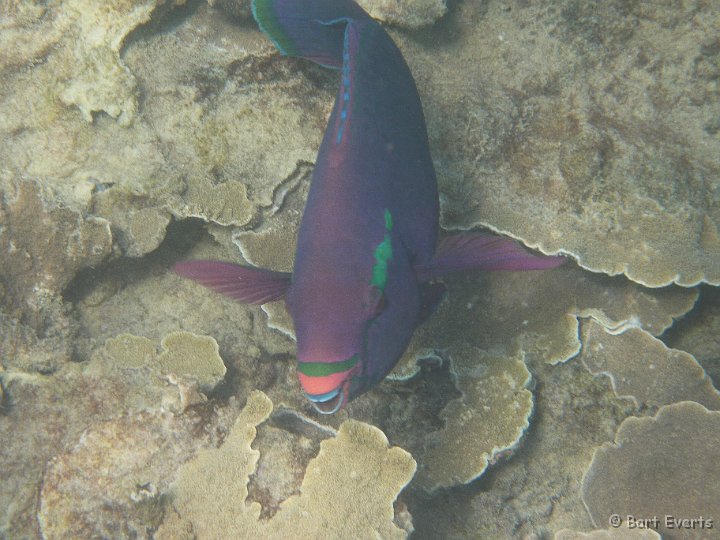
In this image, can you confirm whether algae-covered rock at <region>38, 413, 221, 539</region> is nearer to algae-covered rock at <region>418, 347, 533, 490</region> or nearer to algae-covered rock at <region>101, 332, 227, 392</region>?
algae-covered rock at <region>101, 332, 227, 392</region>

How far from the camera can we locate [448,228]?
3.29 metres

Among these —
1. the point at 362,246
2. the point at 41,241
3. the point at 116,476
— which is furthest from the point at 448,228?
the point at 41,241

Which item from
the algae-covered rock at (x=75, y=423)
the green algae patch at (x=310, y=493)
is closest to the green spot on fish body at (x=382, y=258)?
the green algae patch at (x=310, y=493)

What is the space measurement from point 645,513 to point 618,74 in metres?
2.97

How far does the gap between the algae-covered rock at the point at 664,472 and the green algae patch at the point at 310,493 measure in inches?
54.3

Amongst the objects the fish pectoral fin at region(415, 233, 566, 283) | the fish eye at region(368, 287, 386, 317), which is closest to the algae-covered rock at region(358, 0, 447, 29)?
the fish pectoral fin at region(415, 233, 566, 283)

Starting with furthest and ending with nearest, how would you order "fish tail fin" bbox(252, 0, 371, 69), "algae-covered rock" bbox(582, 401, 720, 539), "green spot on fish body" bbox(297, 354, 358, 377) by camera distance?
"algae-covered rock" bbox(582, 401, 720, 539) < "fish tail fin" bbox(252, 0, 371, 69) < "green spot on fish body" bbox(297, 354, 358, 377)

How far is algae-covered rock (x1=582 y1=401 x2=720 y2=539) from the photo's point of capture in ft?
9.26

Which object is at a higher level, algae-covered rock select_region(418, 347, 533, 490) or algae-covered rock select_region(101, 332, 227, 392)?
algae-covered rock select_region(101, 332, 227, 392)

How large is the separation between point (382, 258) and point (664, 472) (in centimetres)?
226

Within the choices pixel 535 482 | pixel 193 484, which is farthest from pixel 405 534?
pixel 535 482

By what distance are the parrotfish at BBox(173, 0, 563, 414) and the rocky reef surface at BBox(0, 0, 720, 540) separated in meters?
0.88

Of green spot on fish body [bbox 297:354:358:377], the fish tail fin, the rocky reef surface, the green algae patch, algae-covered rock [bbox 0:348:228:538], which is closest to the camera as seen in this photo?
green spot on fish body [bbox 297:354:358:377]

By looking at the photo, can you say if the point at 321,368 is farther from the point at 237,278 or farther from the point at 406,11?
the point at 406,11
